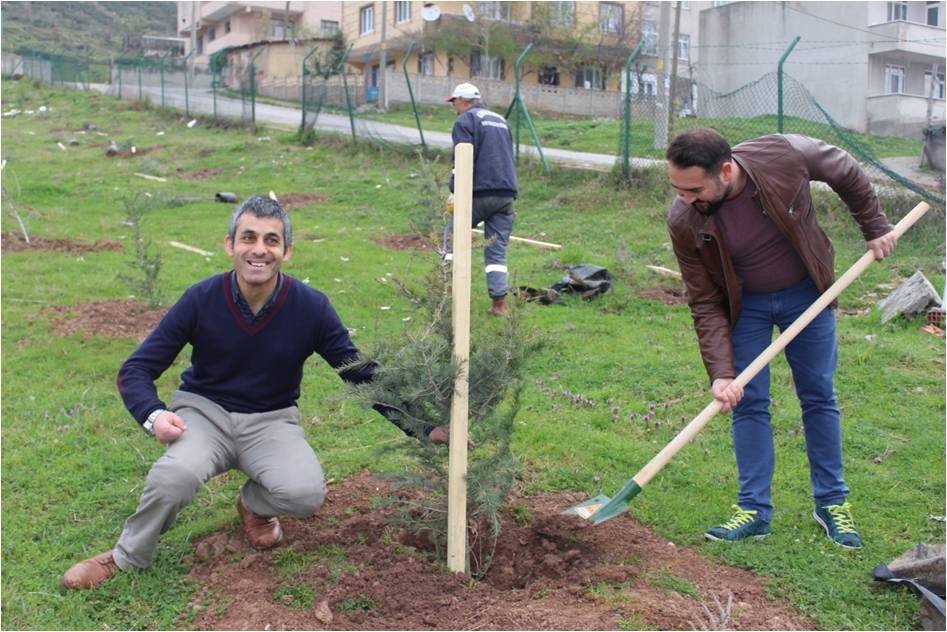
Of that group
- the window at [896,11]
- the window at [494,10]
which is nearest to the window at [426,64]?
the window at [494,10]

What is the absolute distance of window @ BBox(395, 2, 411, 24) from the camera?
41.0 metres

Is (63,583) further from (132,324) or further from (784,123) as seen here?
(784,123)

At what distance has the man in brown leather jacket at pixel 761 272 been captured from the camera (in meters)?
3.70

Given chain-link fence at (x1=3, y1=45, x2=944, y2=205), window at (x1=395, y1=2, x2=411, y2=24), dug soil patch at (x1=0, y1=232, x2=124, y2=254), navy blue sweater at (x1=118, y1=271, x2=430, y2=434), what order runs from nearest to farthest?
navy blue sweater at (x1=118, y1=271, x2=430, y2=434), dug soil patch at (x1=0, y1=232, x2=124, y2=254), chain-link fence at (x1=3, y1=45, x2=944, y2=205), window at (x1=395, y1=2, x2=411, y2=24)

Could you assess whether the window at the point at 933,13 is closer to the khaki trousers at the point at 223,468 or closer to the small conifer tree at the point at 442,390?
the small conifer tree at the point at 442,390

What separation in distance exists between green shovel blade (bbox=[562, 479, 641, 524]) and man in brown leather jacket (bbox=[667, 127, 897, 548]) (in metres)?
0.44

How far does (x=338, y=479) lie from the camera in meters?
4.61

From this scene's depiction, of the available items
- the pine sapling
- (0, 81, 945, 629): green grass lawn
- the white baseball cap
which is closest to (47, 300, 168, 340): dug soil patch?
(0, 81, 945, 629): green grass lawn

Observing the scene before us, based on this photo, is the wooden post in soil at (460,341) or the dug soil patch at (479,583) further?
the wooden post in soil at (460,341)

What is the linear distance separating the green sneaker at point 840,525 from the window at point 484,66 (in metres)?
36.2

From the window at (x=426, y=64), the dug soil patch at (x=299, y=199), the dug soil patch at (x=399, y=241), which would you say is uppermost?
the window at (x=426, y=64)

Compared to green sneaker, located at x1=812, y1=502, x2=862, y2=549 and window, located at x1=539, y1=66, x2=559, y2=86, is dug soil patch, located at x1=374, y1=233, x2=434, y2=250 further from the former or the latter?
window, located at x1=539, y1=66, x2=559, y2=86

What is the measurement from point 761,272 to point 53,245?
905 cm

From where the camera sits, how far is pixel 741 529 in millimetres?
3975
